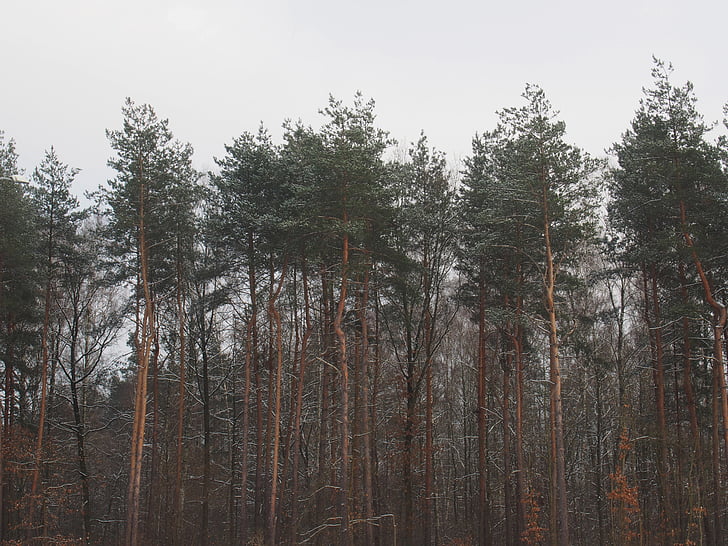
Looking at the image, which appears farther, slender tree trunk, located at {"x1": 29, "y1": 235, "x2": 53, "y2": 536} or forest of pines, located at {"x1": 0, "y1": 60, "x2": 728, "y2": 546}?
slender tree trunk, located at {"x1": 29, "y1": 235, "x2": 53, "y2": 536}

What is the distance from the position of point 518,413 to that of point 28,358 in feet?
55.0

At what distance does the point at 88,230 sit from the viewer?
24375mm

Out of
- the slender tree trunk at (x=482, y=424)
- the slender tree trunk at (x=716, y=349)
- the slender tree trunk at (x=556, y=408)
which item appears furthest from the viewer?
the slender tree trunk at (x=482, y=424)

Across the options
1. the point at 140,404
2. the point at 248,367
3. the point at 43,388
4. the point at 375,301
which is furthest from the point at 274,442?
the point at 43,388

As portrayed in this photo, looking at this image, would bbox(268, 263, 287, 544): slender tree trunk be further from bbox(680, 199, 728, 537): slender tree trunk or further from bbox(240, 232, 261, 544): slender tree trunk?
bbox(680, 199, 728, 537): slender tree trunk

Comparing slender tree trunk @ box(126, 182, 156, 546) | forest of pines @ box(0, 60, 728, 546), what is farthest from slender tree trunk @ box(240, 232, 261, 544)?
slender tree trunk @ box(126, 182, 156, 546)

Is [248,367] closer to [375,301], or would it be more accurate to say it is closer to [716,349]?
[375,301]

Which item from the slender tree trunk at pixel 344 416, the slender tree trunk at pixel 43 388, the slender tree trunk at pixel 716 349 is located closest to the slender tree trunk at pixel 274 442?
the slender tree trunk at pixel 344 416

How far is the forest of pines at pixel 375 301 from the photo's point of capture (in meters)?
16.6

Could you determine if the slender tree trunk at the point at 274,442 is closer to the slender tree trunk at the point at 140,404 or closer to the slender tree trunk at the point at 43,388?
the slender tree trunk at the point at 140,404

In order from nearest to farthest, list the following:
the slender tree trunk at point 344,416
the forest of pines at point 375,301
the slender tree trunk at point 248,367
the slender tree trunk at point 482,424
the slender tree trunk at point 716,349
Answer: the slender tree trunk at point 716,349
the slender tree trunk at point 344,416
the forest of pines at point 375,301
the slender tree trunk at point 482,424
the slender tree trunk at point 248,367

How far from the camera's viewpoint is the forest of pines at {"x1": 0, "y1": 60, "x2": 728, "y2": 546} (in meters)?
16.6

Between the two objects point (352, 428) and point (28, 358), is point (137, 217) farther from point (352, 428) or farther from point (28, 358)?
point (352, 428)

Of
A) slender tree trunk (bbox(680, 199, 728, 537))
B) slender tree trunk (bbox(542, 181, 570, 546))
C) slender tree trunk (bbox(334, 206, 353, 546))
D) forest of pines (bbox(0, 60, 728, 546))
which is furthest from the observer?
forest of pines (bbox(0, 60, 728, 546))
